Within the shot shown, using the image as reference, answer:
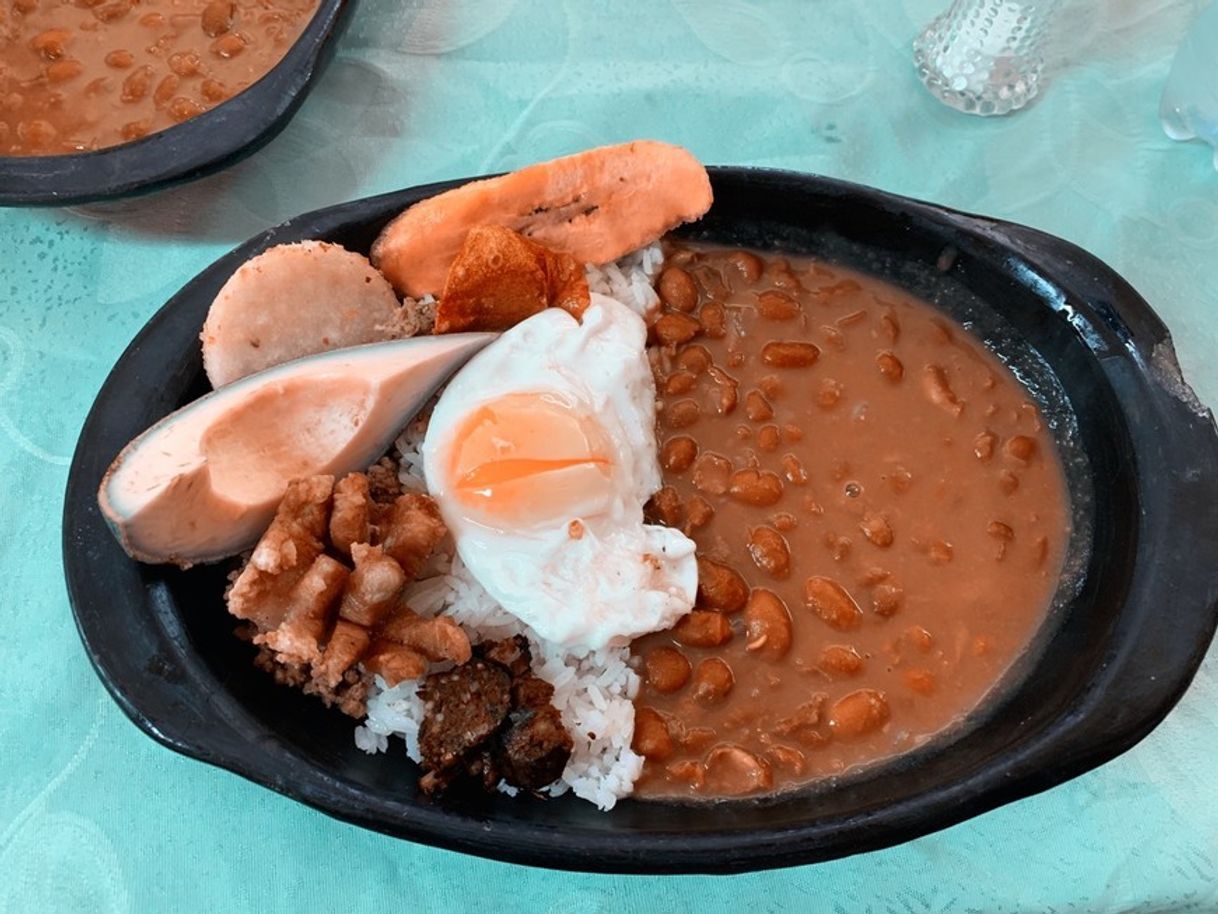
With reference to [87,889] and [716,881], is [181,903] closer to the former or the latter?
[87,889]

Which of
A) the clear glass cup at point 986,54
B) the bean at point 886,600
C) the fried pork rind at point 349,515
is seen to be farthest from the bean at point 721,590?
the clear glass cup at point 986,54

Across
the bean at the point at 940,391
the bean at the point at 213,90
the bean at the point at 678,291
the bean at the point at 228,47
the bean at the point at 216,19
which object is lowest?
the bean at the point at 940,391

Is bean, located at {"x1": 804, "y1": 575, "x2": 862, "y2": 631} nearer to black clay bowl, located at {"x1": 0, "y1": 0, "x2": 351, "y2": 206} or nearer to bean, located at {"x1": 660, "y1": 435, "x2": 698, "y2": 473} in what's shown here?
bean, located at {"x1": 660, "y1": 435, "x2": 698, "y2": 473}

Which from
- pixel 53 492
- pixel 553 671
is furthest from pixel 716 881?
pixel 53 492

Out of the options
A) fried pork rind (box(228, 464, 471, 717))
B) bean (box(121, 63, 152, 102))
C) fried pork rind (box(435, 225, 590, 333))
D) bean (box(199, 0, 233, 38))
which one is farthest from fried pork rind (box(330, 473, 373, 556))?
bean (box(199, 0, 233, 38))

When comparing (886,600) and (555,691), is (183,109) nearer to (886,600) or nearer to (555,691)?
(555,691)

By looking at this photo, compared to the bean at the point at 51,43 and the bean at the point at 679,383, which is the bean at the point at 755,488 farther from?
the bean at the point at 51,43
